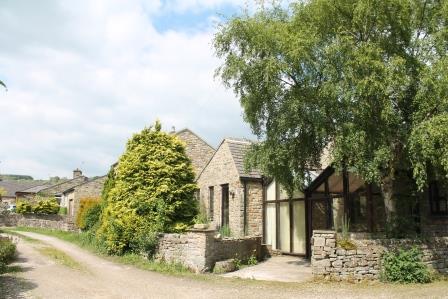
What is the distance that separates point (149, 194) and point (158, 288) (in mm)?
6638

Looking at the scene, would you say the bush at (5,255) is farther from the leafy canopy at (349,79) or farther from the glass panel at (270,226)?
the glass panel at (270,226)

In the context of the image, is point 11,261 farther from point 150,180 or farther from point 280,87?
point 280,87

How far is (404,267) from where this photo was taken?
1288 centimetres

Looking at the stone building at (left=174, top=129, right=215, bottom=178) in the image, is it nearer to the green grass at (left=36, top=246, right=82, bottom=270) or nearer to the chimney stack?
the green grass at (left=36, top=246, right=82, bottom=270)

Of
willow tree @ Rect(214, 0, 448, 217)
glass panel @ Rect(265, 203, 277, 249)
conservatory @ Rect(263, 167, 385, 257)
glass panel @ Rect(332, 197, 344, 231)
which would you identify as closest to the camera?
willow tree @ Rect(214, 0, 448, 217)

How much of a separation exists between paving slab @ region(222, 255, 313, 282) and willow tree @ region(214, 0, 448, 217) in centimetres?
345

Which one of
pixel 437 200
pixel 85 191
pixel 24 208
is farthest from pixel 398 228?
pixel 24 208

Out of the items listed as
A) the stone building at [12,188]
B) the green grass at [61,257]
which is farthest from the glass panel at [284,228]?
the stone building at [12,188]

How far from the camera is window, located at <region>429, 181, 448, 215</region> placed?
639 inches

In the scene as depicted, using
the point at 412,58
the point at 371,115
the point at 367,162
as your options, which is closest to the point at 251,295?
the point at 367,162

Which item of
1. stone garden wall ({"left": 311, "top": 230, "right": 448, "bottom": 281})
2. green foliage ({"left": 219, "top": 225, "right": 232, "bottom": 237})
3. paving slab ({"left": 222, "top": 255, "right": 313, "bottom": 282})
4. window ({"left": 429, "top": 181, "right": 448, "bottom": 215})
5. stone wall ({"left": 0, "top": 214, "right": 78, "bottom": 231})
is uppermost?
window ({"left": 429, "top": 181, "right": 448, "bottom": 215})

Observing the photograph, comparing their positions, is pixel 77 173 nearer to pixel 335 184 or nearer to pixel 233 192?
pixel 233 192

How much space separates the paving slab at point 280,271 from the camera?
1401 cm

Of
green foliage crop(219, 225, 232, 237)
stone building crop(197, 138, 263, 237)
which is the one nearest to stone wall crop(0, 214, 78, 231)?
stone building crop(197, 138, 263, 237)
